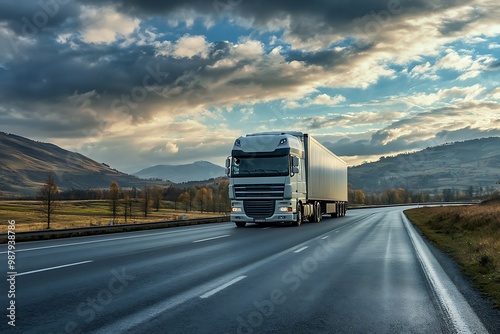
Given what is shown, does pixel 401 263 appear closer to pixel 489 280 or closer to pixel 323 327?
pixel 489 280

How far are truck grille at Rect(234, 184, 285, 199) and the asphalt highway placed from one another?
11965 millimetres

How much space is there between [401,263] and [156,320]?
777 cm

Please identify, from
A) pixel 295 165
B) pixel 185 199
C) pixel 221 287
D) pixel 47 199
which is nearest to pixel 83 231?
pixel 295 165

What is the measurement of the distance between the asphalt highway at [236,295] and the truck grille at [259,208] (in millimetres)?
12248

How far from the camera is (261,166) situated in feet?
82.9

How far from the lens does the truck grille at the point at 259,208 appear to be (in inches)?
996

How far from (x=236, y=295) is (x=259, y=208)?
1806cm

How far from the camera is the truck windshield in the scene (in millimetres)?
25109

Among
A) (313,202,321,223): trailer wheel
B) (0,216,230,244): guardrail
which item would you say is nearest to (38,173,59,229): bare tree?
(0,216,230,244): guardrail

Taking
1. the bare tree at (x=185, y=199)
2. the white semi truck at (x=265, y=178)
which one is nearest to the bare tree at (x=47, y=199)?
the white semi truck at (x=265, y=178)

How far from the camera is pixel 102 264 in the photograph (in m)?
10.8

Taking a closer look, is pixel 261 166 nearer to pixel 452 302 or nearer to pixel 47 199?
pixel 452 302

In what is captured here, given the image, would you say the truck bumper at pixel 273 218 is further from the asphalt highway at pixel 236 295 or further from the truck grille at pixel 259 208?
the asphalt highway at pixel 236 295

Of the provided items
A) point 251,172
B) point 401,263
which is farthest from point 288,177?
point 401,263
